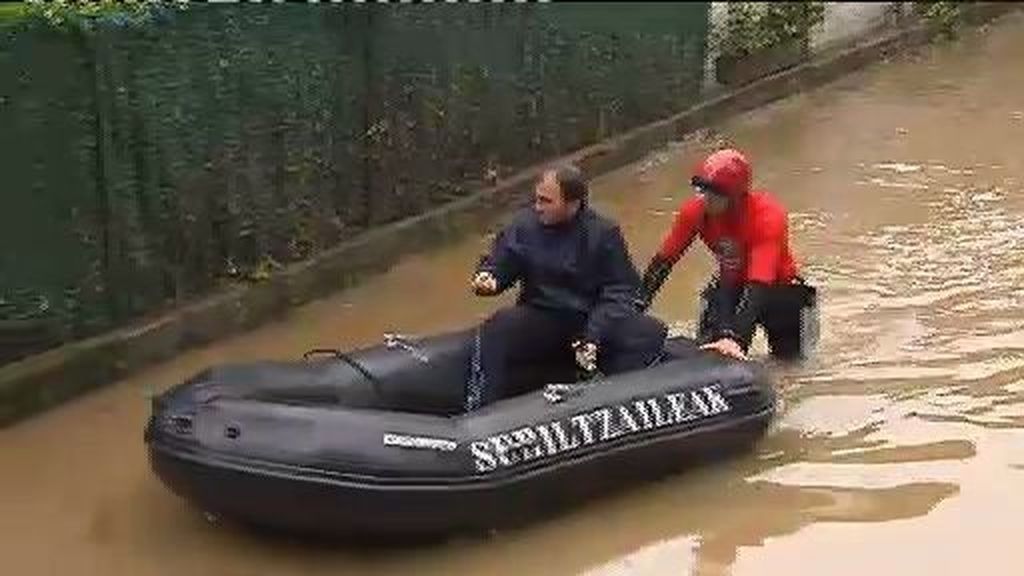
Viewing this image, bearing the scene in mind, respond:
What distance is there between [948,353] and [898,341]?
1.06 ft

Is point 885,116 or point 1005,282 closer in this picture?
point 1005,282

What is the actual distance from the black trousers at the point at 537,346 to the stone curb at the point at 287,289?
2078mm

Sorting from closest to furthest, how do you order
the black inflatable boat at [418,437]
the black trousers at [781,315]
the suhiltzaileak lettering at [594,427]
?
the black inflatable boat at [418,437], the suhiltzaileak lettering at [594,427], the black trousers at [781,315]

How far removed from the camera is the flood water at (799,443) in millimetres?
6480

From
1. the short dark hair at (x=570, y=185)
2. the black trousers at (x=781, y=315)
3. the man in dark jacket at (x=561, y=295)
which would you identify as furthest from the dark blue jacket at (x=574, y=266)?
the black trousers at (x=781, y=315)

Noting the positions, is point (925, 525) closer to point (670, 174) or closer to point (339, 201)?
point (339, 201)

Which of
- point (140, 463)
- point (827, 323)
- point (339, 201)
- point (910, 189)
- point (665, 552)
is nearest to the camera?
point (665, 552)

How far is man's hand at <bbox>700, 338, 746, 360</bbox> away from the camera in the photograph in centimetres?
760

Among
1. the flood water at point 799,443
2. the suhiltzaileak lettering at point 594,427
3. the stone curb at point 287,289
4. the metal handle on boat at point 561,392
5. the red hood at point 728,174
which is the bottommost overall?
the flood water at point 799,443

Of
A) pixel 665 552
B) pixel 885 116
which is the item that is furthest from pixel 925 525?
pixel 885 116

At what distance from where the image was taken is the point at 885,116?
14750 mm

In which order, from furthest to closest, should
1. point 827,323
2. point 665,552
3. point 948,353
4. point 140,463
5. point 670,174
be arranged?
1. point 670,174
2. point 827,323
3. point 948,353
4. point 140,463
5. point 665,552

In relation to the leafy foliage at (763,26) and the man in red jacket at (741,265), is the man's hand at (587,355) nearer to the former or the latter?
the man in red jacket at (741,265)

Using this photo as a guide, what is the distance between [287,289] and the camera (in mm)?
9609
